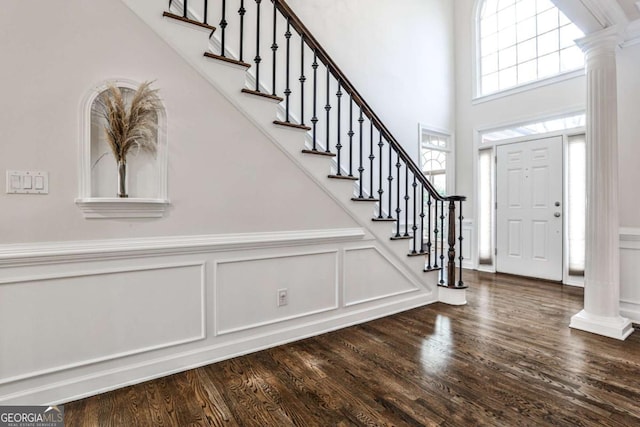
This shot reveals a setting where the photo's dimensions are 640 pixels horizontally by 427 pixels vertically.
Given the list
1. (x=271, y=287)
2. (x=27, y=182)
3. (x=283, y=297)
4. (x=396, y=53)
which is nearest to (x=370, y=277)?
(x=283, y=297)

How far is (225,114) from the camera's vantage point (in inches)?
89.4

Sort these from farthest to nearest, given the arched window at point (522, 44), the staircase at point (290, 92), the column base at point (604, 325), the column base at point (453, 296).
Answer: the arched window at point (522, 44), the column base at point (453, 296), the column base at point (604, 325), the staircase at point (290, 92)

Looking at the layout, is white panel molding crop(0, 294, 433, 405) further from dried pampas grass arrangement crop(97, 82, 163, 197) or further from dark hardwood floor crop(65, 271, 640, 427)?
dried pampas grass arrangement crop(97, 82, 163, 197)

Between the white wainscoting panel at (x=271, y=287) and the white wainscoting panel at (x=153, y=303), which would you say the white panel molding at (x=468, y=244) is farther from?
the white wainscoting panel at (x=271, y=287)

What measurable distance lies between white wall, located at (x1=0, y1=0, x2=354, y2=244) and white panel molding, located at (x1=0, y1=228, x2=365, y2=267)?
0.14 ft

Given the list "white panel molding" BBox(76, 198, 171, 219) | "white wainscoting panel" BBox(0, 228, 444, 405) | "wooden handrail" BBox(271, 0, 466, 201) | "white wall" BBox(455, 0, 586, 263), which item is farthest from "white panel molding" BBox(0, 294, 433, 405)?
"white wall" BBox(455, 0, 586, 263)

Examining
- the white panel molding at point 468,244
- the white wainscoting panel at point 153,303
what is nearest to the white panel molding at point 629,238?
the white panel molding at point 468,244

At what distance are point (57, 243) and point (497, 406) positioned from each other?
2.49 m

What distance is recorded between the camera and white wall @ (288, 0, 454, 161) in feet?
13.8

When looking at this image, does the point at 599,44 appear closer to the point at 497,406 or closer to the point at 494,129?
the point at 494,129

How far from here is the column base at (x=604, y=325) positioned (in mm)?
2656

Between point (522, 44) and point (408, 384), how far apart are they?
5.30 m

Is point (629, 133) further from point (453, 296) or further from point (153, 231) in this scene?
point (153, 231)

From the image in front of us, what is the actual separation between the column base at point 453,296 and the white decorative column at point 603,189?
3.06 feet
